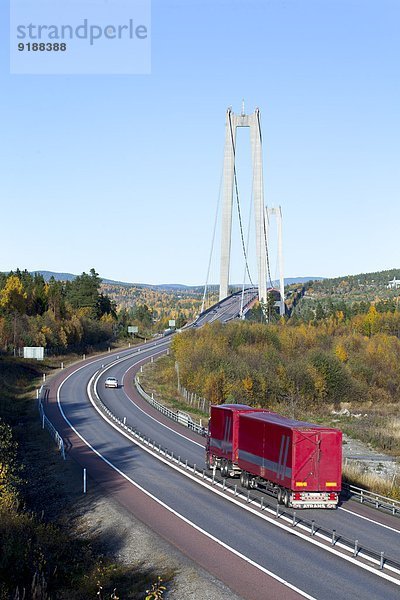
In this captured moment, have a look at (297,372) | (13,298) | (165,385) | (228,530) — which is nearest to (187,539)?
(228,530)

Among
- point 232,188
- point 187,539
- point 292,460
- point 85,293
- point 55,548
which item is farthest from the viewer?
point 85,293

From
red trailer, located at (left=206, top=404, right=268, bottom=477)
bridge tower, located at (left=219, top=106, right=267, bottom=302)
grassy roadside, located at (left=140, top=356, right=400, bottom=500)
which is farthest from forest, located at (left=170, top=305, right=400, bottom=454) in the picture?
red trailer, located at (left=206, top=404, right=268, bottom=477)

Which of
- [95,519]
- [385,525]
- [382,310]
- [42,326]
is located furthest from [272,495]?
[382,310]

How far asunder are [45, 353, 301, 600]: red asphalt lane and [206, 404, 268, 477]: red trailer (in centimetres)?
414

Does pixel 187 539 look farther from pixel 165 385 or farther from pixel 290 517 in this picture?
pixel 165 385

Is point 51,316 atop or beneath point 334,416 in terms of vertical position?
atop

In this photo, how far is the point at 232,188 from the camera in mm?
122562

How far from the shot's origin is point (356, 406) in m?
81.6

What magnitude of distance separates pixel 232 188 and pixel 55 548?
336 feet

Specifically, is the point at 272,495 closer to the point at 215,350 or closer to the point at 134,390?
the point at 134,390

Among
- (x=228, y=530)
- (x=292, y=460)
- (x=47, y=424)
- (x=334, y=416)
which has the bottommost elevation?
(x=334, y=416)

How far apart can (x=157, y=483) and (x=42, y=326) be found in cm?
7220

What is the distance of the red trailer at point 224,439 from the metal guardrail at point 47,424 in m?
8.69

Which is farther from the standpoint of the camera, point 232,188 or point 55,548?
point 232,188
